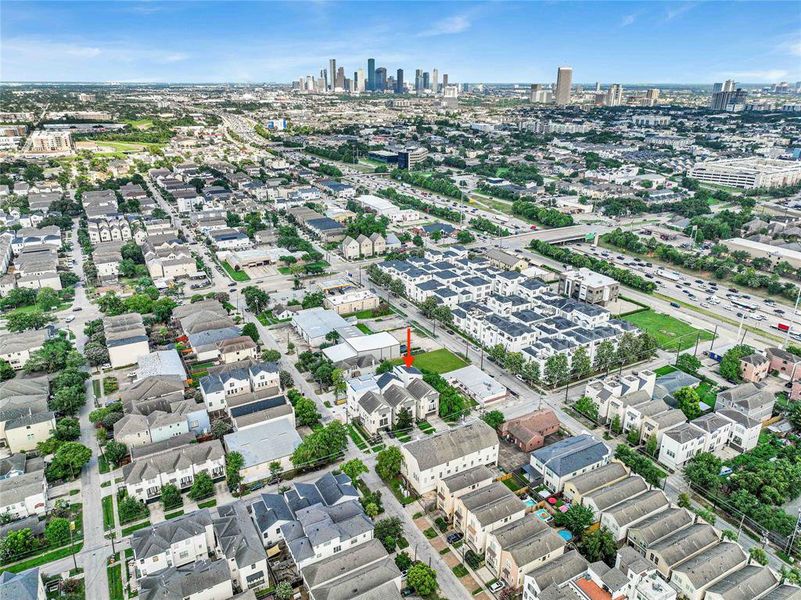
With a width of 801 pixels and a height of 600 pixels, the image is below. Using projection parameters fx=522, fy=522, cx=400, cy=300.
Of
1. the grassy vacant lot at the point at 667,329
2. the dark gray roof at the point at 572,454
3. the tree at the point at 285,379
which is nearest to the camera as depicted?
the dark gray roof at the point at 572,454

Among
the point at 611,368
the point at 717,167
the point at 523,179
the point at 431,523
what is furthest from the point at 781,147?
the point at 431,523

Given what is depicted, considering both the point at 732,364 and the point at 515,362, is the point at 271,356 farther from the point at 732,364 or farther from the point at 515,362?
the point at 732,364

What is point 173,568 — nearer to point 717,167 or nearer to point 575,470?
point 575,470

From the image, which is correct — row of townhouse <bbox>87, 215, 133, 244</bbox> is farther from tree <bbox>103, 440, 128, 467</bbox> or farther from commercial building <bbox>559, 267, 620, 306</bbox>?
commercial building <bbox>559, 267, 620, 306</bbox>

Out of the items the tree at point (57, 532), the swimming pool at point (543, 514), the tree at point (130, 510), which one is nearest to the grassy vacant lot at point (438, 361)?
the swimming pool at point (543, 514)

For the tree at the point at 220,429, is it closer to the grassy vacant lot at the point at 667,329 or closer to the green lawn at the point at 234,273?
the green lawn at the point at 234,273

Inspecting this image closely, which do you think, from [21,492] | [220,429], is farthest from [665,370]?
[21,492]

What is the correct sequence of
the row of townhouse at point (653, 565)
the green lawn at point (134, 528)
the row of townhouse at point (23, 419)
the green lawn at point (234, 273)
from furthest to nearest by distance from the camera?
the green lawn at point (234, 273) < the row of townhouse at point (23, 419) < the green lawn at point (134, 528) < the row of townhouse at point (653, 565)
